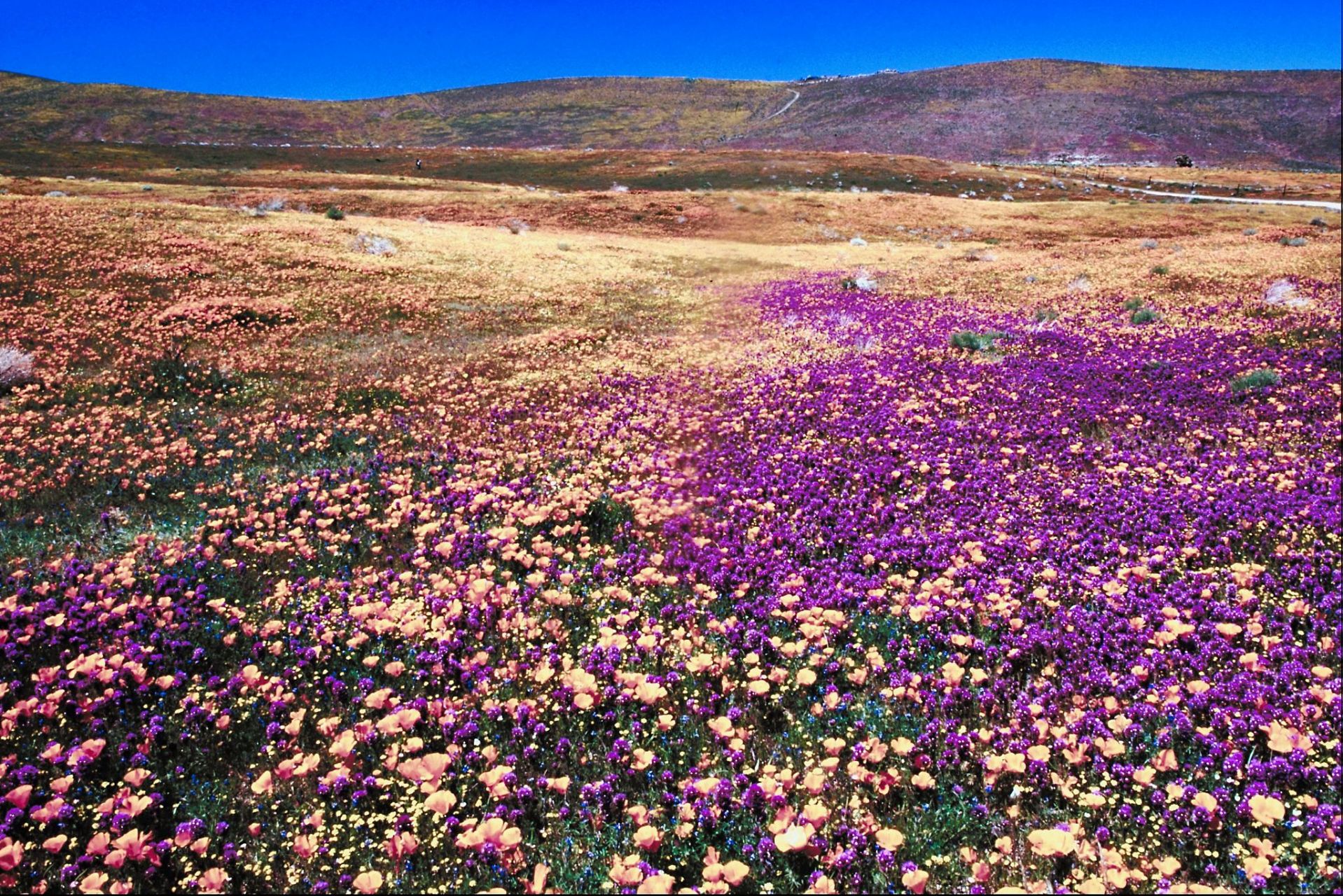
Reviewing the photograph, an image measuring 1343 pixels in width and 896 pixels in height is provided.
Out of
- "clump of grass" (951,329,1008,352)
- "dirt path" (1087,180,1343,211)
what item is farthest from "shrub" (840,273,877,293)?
"dirt path" (1087,180,1343,211)

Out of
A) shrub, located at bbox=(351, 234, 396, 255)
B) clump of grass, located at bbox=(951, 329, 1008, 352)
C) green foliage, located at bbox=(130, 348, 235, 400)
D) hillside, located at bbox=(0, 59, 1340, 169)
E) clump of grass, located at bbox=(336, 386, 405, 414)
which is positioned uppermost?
hillside, located at bbox=(0, 59, 1340, 169)

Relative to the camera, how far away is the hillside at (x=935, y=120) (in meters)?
137

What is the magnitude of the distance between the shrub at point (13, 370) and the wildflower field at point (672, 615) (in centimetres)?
9

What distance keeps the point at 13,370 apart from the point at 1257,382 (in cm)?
2563

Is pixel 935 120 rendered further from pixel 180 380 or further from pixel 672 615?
pixel 672 615

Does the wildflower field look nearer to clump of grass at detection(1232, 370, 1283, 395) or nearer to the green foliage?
clump of grass at detection(1232, 370, 1283, 395)

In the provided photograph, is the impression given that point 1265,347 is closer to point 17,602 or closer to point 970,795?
point 970,795

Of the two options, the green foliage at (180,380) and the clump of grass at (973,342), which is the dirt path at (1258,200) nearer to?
the clump of grass at (973,342)

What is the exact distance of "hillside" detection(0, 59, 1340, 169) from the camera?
136750 mm

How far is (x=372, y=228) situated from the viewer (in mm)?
38250

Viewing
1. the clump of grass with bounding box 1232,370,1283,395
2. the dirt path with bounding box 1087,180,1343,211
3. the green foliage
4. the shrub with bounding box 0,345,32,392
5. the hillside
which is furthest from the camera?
the hillside

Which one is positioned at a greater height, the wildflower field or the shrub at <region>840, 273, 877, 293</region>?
the shrub at <region>840, 273, 877, 293</region>

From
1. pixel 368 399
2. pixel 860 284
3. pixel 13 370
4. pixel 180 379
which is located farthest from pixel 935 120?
pixel 13 370

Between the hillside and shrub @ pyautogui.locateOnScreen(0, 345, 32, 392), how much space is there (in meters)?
151
